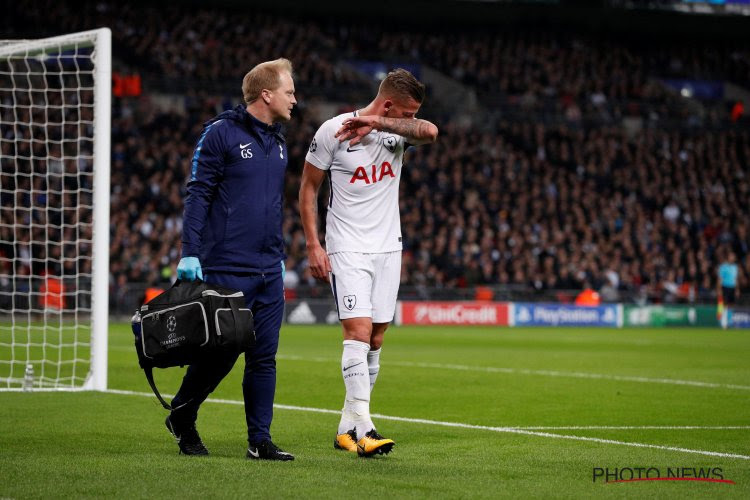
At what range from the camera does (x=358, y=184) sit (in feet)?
22.9

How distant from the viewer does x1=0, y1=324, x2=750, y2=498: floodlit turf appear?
553 cm

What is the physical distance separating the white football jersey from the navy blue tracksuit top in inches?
19.4

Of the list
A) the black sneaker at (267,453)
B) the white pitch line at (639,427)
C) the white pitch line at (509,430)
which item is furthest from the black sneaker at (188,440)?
the white pitch line at (639,427)

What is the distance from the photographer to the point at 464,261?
1260 inches

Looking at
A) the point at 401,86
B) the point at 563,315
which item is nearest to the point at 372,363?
the point at 401,86

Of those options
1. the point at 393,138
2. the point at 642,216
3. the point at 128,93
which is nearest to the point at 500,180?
the point at 642,216

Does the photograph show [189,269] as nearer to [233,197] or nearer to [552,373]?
[233,197]

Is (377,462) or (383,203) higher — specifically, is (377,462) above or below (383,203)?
below

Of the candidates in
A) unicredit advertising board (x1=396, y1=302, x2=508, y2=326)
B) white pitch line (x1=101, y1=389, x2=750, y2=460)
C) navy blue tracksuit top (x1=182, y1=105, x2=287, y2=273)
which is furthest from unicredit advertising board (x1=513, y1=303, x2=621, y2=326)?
navy blue tracksuit top (x1=182, y1=105, x2=287, y2=273)

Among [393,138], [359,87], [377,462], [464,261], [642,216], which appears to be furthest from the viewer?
[359,87]

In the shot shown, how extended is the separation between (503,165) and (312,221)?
101 ft

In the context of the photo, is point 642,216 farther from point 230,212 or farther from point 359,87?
point 230,212

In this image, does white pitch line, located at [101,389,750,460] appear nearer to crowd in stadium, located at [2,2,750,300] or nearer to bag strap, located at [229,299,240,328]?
bag strap, located at [229,299,240,328]

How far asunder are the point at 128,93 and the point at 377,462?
2755 cm
